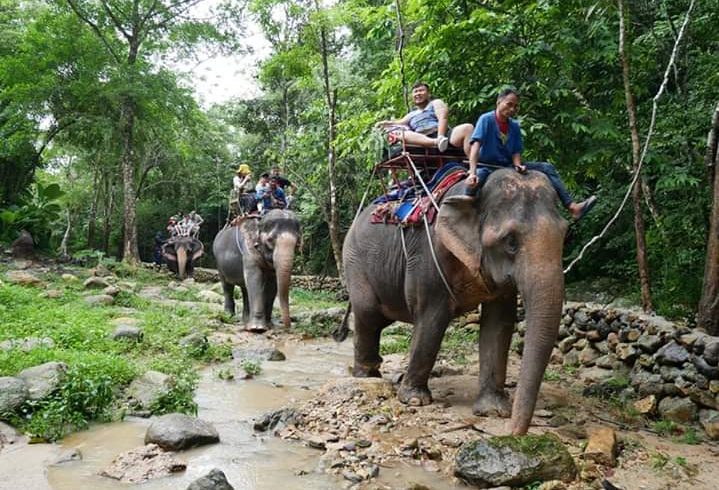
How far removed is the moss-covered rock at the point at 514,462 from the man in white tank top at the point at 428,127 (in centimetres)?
278

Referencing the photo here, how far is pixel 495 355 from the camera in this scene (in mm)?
5562

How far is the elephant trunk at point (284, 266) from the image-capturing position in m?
10.4

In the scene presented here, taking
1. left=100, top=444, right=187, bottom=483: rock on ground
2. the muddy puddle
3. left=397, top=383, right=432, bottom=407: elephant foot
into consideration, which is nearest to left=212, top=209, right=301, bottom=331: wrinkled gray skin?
the muddy puddle

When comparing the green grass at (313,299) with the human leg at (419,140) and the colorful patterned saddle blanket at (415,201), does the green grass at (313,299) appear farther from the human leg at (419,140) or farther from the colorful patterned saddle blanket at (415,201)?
the human leg at (419,140)

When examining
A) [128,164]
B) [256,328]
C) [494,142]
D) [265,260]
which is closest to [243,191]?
[265,260]

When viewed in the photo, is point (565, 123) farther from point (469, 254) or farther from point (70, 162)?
point (70, 162)

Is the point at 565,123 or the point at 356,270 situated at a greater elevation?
the point at 565,123

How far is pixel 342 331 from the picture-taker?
30.2 feet

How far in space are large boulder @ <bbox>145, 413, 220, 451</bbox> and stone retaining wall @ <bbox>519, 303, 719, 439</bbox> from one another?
13.4 feet

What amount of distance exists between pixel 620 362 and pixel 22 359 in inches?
263

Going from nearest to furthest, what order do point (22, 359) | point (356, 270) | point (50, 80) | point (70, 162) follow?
point (22, 359) → point (356, 270) → point (50, 80) → point (70, 162)

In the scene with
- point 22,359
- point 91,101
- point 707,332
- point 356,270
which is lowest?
point 22,359

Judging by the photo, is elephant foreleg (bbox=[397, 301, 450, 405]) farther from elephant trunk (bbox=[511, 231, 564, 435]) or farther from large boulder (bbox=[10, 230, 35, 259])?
large boulder (bbox=[10, 230, 35, 259])

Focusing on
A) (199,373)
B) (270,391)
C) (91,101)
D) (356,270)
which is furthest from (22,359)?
(91,101)
